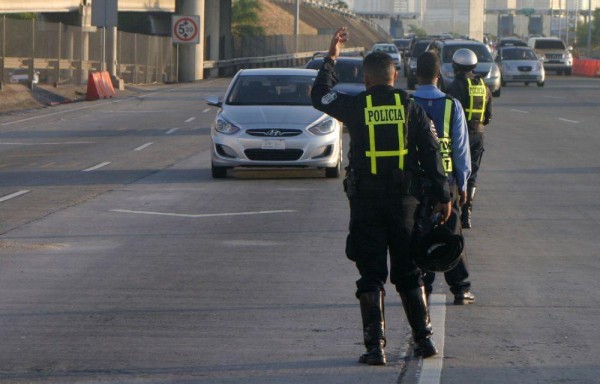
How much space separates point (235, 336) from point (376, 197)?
149cm

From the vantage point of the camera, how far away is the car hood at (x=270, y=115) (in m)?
17.7

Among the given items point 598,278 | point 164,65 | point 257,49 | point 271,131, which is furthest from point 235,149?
point 257,49

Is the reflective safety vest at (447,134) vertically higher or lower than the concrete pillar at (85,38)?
lower

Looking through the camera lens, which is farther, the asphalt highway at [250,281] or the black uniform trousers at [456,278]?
the black uniform trousers at [456,278]

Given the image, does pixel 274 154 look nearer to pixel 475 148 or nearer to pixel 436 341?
pixel 475 148

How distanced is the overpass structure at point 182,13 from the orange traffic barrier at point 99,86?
3865 millimetres

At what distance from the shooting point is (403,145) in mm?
7129

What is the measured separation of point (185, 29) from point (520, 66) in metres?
16.6

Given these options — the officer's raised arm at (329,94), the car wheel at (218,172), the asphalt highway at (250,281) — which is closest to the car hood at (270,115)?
the car wheel at (218,172)

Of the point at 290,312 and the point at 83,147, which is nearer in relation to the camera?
the point at 290,312

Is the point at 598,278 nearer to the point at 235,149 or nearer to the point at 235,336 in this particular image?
the point at 235,336

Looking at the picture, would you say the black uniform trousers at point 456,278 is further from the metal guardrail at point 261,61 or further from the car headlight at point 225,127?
the metal guardrail at point 261,61

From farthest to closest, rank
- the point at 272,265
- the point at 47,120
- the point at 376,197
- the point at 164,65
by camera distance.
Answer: the point at 164,65 → the point at 47,120 → the point at 272,265 → the point at 376,197

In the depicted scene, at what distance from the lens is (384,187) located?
7.07m
